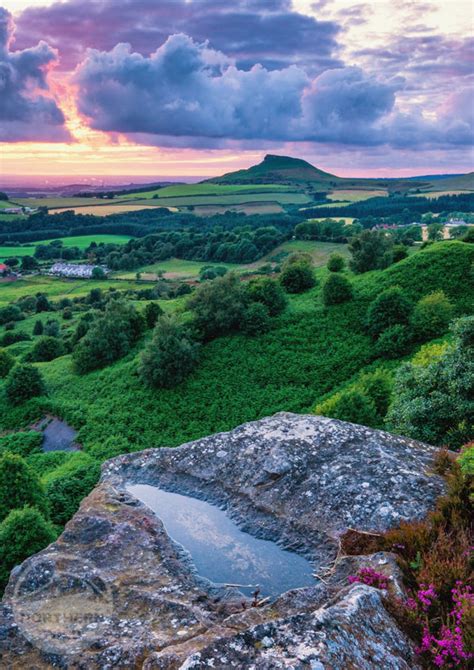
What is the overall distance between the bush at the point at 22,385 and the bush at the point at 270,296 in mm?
26596

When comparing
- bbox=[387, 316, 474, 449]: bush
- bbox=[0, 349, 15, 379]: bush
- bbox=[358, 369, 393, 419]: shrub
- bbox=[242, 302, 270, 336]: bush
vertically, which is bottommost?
bbox=[0, 349, 15, 379]: bush

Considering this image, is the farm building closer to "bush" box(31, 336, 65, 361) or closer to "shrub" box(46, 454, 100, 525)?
"bush" box(31, 336, 65, 361)

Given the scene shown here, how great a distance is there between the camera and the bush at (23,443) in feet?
149

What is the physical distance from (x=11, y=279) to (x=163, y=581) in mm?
159873

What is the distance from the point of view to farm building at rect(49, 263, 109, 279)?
15638 cm

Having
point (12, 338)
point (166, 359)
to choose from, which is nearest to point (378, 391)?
point (166, 359)

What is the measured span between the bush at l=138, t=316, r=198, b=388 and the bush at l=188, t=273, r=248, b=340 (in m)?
4.96

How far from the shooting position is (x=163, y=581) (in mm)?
9375

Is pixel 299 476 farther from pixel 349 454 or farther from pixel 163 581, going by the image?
pixel 163 581

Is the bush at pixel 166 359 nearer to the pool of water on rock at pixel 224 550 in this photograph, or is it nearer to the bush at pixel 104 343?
the bush at pixel 104 343

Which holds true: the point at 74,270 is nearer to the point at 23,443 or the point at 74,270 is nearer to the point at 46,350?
the point at 46,350

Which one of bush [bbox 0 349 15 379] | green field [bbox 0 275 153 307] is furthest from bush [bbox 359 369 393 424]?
green field [bbox 0 275 153 307]

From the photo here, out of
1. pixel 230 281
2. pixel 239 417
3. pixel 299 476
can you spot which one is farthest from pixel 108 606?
pixel 230 281

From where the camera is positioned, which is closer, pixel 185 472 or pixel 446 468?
pixel 446 468
